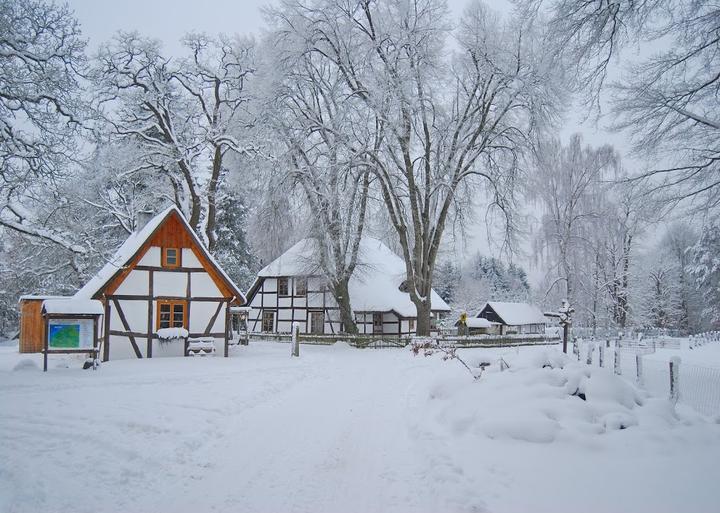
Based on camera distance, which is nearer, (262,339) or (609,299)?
(262,339)

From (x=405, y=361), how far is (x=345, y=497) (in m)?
14.5

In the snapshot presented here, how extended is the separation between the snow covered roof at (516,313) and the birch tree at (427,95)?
25.8m

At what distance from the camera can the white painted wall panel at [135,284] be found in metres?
17.5

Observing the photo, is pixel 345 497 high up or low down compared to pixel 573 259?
down

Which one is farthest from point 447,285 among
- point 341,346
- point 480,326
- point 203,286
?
point 203,286

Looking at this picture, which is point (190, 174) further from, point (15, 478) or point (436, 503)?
point (436, 503)

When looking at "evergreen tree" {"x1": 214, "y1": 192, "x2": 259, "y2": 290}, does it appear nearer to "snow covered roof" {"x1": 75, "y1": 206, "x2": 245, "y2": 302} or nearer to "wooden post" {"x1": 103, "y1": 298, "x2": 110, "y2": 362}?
"snow covered roof" {"x1": 75, "y1": 206, "x2": 245, "y2": 302}

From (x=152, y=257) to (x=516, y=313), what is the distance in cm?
4113

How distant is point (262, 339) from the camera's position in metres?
31.8

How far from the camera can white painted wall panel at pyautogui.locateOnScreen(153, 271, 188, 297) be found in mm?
18109

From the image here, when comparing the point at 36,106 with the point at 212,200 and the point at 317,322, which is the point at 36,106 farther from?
the point at 317,322

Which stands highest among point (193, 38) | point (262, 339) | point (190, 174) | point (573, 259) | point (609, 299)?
point (193, 38)

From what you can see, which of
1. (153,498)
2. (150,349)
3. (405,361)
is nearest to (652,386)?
(405,361)

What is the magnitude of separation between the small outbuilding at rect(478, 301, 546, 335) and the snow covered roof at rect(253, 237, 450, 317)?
50.0 feet
